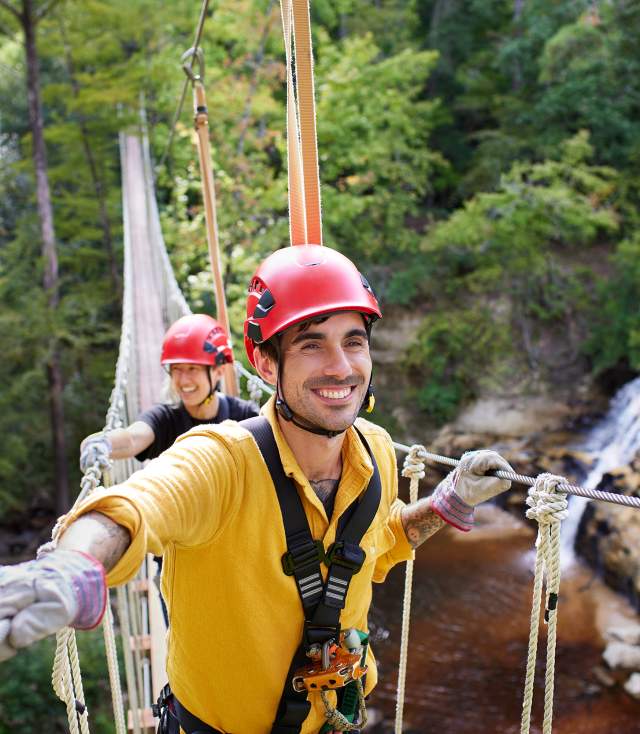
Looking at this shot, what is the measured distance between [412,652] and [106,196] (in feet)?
24.3

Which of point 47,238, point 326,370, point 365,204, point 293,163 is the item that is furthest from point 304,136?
point 365,204

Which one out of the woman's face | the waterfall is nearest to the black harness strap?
the woman's face

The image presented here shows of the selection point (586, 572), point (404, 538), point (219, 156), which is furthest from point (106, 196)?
point (404, 538)

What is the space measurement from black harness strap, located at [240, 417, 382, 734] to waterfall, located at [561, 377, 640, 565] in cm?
613

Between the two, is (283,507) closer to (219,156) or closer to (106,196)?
(219,156)

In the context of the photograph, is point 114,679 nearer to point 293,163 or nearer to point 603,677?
point 293,163

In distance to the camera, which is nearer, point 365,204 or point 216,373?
point 216,373

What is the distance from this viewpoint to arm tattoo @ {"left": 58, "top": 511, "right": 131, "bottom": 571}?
73 cm

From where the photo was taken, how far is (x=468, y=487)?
3.91 feet

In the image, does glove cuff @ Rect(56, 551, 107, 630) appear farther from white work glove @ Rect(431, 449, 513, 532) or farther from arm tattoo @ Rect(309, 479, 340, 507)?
white work glove @ Rect(431, 449, 513, 532)

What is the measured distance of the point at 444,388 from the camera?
9078 mm

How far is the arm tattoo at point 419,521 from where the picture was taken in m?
1.26

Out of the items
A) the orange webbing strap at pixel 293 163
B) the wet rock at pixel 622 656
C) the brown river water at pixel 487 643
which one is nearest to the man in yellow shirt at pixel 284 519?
the orange webbing strap at pixel 293 163

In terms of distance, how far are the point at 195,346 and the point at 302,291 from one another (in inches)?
57.8
